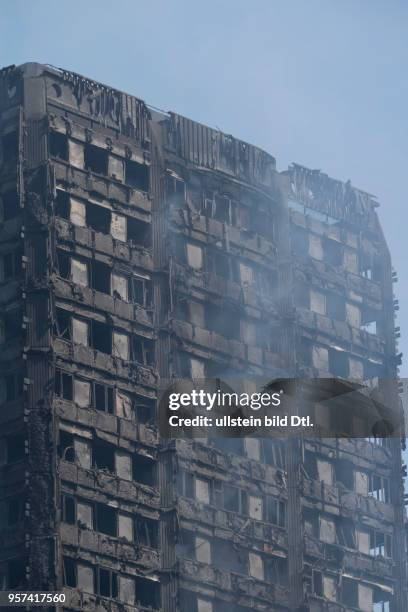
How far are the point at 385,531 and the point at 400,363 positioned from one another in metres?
12.6

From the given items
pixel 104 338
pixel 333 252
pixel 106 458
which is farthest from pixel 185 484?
pixel 333 252

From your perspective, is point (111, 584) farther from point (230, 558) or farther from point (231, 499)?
point (231, 499)

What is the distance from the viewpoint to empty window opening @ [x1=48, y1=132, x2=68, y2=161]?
15475cm

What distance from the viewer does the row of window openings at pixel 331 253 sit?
561 ft

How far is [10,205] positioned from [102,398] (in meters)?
12.7

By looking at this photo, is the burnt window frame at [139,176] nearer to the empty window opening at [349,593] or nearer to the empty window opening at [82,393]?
the empty window opening at [82,393]

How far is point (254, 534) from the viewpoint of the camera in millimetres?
158875

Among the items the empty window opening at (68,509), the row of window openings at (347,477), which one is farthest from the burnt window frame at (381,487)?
the empty window opening at (68,509)

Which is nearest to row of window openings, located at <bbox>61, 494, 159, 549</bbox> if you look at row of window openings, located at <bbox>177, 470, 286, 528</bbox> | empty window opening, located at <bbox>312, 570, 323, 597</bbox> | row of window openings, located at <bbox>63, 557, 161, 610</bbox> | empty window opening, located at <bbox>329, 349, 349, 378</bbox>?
row of window openings, located at <bbox>63, 557, 161, 610</bbox>

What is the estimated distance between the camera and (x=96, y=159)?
15738 cm

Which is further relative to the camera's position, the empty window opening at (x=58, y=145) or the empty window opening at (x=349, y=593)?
the empty window opening at (x=349, y=593)

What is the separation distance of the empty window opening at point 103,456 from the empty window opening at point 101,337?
18.6 feet

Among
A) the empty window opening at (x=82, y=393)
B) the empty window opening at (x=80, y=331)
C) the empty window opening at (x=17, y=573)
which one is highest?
the empty window opening at (x=80, y=331)

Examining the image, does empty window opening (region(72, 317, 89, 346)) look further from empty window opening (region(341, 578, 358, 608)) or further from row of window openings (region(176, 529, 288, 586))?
empty window opening (region(341, 578, 358, 608))
